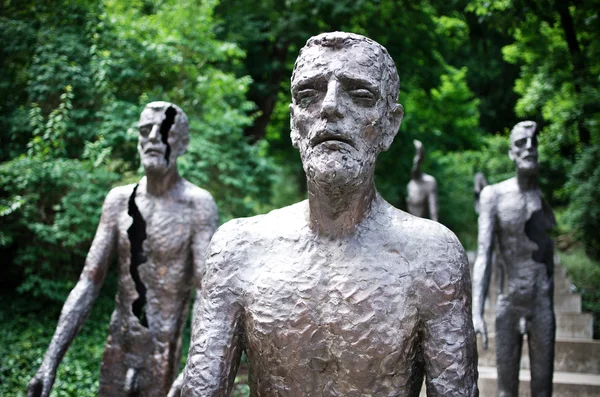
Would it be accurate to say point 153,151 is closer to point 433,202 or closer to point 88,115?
point 88,115

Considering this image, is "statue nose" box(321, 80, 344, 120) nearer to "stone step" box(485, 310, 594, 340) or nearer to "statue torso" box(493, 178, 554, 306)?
"statue torso" box(493, 178, 554, 306)

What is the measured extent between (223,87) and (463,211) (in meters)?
12.7

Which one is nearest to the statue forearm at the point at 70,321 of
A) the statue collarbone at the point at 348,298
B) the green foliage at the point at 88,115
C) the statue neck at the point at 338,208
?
the statue collarbone at the point at 348,298

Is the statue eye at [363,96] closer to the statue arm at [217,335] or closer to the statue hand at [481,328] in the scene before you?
the statue arm at [217,335]

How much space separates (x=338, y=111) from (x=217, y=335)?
0.91 meters

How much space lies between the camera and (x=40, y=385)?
14.1 ft

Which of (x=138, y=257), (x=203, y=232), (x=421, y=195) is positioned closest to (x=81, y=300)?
(x=138, y=257)

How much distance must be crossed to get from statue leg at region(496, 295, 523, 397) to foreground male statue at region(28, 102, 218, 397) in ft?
10.4

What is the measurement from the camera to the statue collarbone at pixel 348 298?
8.27 feet

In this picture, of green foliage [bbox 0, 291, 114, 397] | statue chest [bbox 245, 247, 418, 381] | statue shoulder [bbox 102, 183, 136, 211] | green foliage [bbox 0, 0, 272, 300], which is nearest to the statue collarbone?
statue chest [bbox 245, 247, 418, 381]

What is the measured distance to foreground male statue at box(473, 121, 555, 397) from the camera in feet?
22.4

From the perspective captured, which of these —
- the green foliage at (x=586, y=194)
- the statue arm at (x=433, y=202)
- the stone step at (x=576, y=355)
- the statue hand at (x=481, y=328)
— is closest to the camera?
the statue hand at (x=481, y=328)

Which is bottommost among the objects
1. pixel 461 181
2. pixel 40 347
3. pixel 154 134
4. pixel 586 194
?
pixel 40 347

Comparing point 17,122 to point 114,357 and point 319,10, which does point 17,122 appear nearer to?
point 319,10
